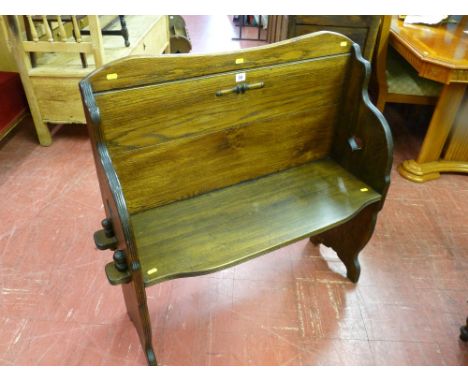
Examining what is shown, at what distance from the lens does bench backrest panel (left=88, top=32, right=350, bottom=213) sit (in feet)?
4.14

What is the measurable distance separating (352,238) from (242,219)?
0.66 metres

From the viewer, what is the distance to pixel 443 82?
2.25m

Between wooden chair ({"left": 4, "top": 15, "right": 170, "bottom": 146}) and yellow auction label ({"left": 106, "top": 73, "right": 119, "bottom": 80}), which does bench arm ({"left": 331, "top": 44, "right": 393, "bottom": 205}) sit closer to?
yellow auction label ({"left": 106, "top": 73, "right": 119, "bottom": 80})

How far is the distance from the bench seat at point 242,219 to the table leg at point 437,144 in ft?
3.87

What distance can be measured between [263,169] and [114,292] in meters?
0.93

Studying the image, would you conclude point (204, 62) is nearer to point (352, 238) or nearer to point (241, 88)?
point (241, 88)

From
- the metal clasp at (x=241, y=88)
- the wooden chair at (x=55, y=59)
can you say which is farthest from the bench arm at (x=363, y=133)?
the wooden chair at (x=55, y=59)

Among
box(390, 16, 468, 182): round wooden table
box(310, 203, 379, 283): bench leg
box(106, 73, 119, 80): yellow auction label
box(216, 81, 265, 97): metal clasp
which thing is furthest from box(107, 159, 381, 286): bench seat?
box(390, 16, 468, 182): round wooden table

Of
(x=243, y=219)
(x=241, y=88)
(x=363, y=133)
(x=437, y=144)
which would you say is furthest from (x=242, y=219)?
(x=437, y=144)

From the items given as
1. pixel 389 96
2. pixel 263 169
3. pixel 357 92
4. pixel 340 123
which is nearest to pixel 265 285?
pixel 263 169

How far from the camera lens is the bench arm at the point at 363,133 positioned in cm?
148

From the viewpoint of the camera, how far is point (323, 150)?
1.78 metres

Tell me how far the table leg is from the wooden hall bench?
1.13m

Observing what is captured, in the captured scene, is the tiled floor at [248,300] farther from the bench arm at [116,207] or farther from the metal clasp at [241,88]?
the metal clasp at [241,88]
